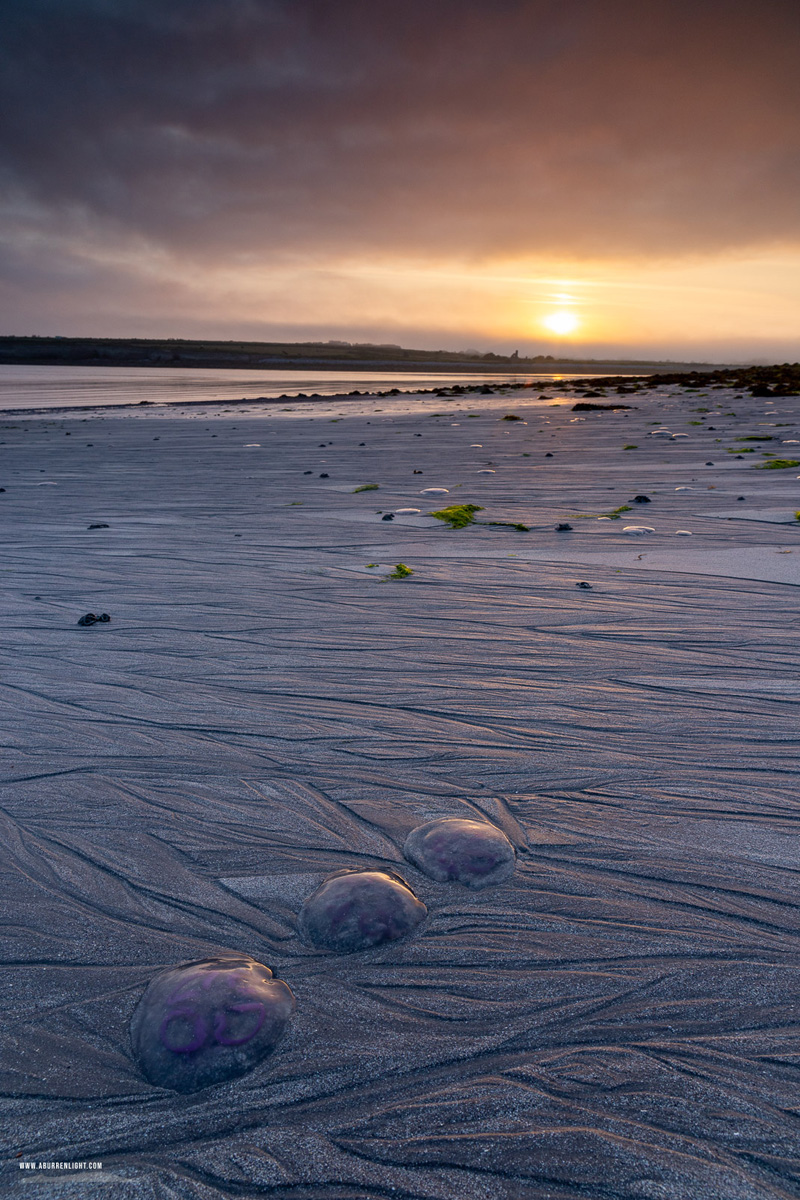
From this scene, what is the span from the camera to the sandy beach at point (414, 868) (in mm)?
1157

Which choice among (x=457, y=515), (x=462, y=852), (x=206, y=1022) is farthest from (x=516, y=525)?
(x=206, y=1022)

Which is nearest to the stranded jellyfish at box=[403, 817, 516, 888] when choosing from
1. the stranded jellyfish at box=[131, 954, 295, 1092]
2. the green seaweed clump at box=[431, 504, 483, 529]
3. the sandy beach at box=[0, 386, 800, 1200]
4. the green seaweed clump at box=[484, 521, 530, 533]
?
the sandy beach at box=[0, 386, 800, 1200]

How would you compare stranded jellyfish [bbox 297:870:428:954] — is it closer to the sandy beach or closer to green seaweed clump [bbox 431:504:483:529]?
the sandy beach

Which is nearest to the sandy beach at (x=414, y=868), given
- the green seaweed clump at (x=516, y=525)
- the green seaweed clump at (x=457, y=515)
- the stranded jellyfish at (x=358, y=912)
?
the stranded jellyfish at (x=358, y=912)

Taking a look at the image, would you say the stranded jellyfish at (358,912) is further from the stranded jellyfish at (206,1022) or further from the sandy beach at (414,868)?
the stranded jellyfish at (206,1022)

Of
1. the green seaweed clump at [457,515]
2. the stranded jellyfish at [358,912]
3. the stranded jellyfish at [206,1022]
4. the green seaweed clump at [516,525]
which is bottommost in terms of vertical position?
the stranded jellyfish at [206,1022]

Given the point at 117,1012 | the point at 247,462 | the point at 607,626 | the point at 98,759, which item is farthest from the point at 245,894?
the point at 247,462

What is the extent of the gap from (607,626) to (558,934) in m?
2.08

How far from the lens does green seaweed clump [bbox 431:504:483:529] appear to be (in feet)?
19.4

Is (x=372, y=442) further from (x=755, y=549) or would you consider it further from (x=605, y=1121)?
(x=605, y=1121)

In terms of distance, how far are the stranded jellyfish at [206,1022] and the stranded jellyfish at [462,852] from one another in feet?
1.70

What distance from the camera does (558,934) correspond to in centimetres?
162

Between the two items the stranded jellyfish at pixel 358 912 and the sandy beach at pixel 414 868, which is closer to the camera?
the sandy beach at pixel 414 868

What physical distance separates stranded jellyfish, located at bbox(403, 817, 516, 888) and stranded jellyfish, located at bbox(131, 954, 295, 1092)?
52 cm
